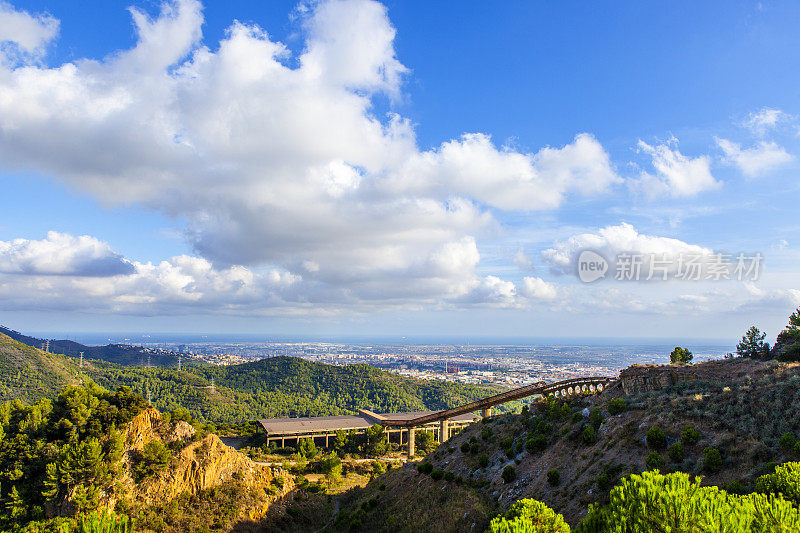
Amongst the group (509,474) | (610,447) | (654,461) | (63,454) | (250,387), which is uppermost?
(654,461)

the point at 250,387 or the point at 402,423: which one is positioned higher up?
the point at 402,423

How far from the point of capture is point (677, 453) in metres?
21.2

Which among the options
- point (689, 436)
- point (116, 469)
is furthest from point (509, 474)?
point (116, 469)

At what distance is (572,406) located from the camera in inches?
1353

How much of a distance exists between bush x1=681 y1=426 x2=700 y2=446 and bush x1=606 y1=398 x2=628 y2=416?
5.58 meters

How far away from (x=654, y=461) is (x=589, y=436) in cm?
571

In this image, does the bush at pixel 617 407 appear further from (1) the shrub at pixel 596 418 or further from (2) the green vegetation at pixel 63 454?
(2) the green vegetation at pixel 63 454

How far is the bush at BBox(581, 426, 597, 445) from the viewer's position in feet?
87.4

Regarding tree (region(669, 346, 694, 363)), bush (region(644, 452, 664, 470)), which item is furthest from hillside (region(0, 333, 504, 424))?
bush (region(644, 452, 664, 470))

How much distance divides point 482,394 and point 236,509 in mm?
132946

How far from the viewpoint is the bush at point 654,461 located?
69.0ft

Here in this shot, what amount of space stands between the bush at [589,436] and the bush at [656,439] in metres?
4.04

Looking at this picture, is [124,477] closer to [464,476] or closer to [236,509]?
[236,509]

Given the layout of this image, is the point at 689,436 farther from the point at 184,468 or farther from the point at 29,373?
the point at 29,373
